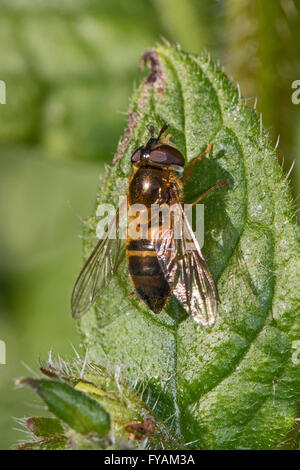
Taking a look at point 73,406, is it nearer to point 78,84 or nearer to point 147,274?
point 147,274

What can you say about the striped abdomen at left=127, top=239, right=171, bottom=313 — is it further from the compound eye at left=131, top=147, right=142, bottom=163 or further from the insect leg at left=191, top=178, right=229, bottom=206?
the compound eye at left=131, top=147, right=142, bottom=163

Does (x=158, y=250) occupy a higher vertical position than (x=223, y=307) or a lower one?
higher

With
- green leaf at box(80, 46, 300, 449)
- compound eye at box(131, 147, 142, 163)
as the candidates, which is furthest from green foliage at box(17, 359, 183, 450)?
compound eye at box(131, 147, 142, 163)

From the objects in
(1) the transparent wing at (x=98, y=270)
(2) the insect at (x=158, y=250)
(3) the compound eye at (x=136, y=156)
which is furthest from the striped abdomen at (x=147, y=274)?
(3) the compound eye at (x=136, y=156)

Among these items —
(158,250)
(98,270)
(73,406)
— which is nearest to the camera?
(73,406)

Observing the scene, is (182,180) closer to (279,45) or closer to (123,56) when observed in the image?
(279,45)

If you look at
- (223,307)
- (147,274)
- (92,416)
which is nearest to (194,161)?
(147,274)
